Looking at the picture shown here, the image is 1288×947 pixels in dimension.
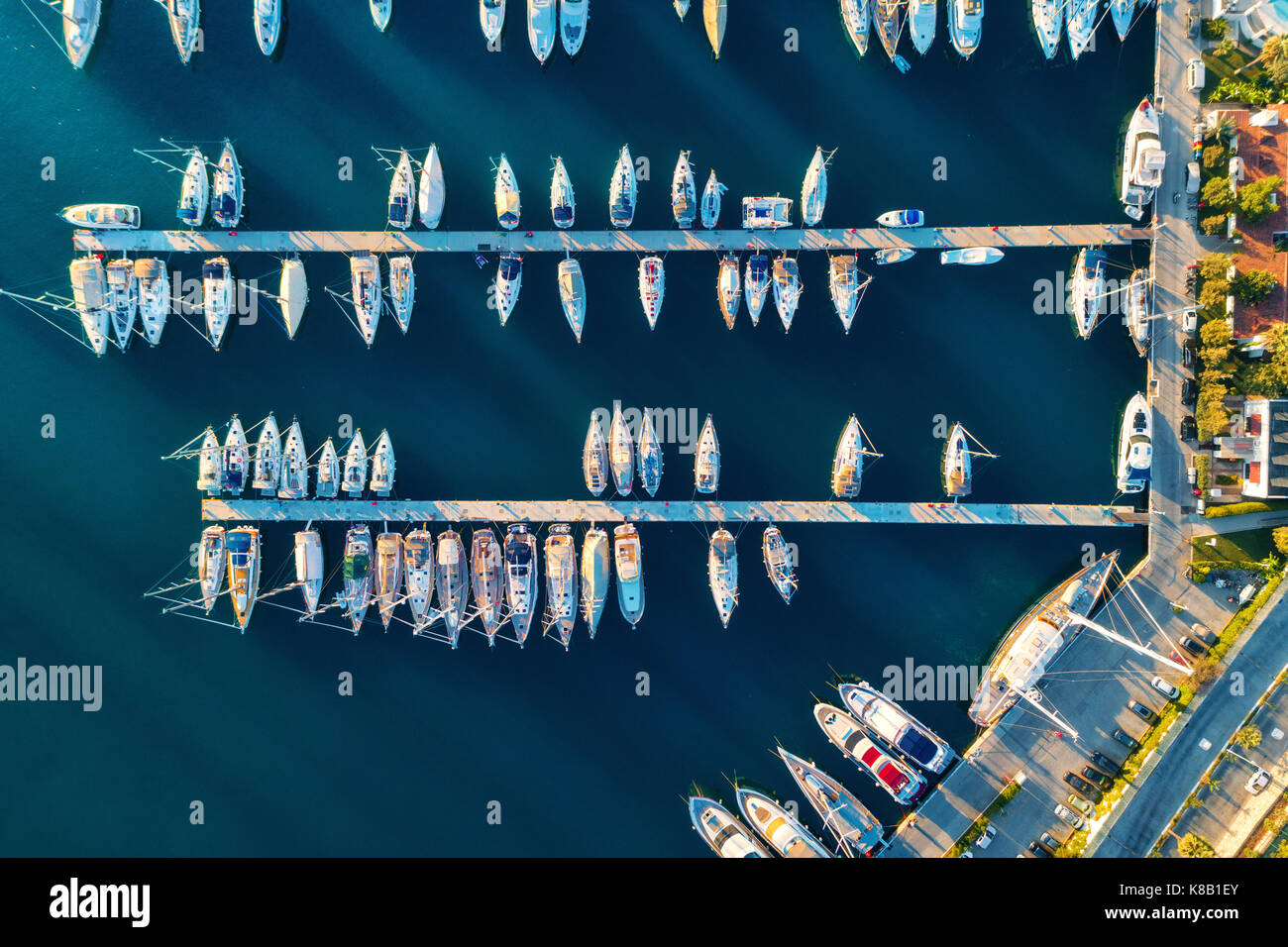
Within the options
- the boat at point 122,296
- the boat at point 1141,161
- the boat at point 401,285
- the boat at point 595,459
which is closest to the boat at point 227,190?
the boat at point 122,296

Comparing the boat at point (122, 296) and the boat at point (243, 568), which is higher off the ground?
the boat at point (122, 296)

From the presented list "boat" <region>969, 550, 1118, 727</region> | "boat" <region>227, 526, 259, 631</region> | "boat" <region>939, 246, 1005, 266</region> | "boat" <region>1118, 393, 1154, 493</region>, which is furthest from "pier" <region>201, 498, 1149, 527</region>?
"boat" <region>939, 246, 1005, 266</region>

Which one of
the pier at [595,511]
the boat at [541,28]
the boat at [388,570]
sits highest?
the boat at [541,28]

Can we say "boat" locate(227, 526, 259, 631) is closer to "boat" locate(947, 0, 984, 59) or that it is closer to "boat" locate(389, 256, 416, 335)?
"boat" locate(389, 256, 416, 335)

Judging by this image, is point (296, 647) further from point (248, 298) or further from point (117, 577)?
point (248, 298)

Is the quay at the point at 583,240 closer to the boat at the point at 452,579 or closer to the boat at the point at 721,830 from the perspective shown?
the boat at the point at 721,830

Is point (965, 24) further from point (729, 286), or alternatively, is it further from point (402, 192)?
point (402, 192)

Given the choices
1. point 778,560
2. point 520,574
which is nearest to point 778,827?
point 778,560
